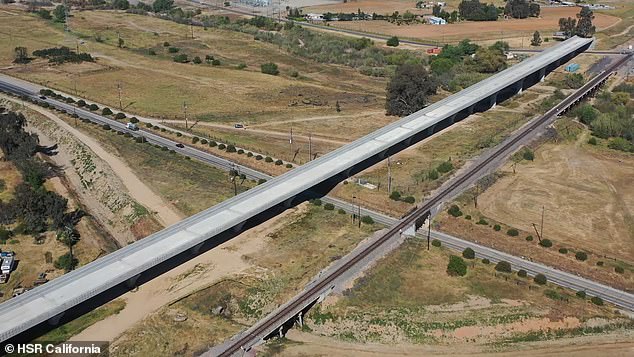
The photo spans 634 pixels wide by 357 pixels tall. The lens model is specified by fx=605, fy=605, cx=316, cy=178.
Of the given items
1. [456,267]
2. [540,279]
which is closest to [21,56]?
[456,267]

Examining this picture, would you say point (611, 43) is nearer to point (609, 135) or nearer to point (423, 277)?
point (609, 135)

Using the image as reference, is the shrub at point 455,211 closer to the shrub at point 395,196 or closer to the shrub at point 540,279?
the shrub at point 395,196

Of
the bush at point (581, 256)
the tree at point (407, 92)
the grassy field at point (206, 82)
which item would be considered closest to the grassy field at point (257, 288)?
the bush at point (581, 256)

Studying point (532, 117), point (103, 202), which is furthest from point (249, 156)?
point (532, 117)

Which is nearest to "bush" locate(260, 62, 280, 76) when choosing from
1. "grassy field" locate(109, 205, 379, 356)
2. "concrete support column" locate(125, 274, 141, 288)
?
"grassy field" locate(109, 205, 379, 356)

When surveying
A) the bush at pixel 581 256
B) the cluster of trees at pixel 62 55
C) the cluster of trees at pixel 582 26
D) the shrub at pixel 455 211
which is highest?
the cluster of trees at pixel 582 26

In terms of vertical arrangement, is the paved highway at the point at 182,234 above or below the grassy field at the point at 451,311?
above

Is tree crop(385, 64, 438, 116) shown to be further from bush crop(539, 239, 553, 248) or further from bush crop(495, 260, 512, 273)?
bush crop(495, 260, 512, 273)
